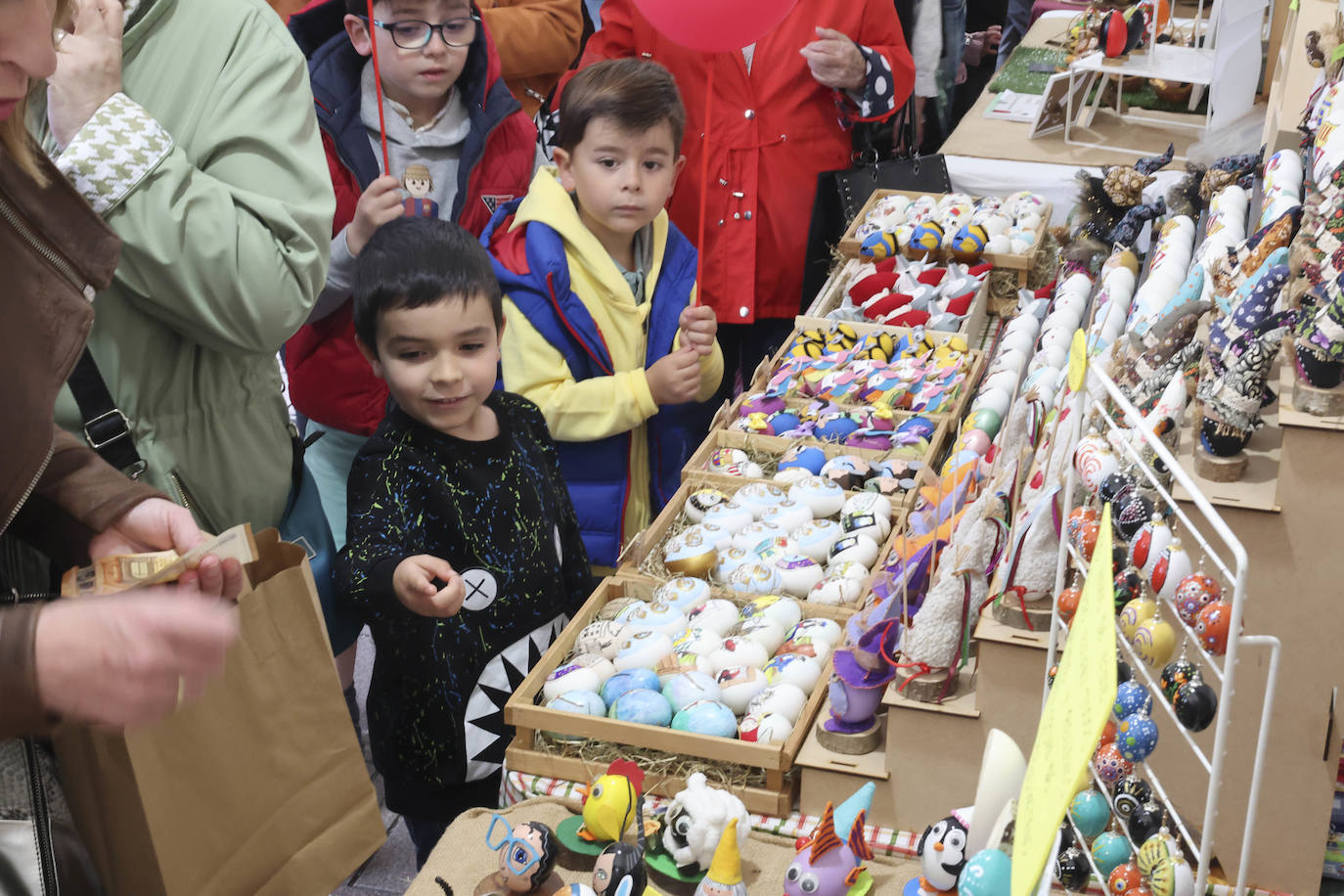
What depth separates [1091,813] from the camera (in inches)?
49.9

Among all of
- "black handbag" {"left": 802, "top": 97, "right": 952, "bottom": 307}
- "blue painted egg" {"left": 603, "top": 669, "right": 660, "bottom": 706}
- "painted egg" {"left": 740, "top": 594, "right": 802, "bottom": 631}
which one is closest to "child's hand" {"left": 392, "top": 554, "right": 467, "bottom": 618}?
"blue painted egg" {"left": 603, "top": 669, "right": 660, "bottom": 706}

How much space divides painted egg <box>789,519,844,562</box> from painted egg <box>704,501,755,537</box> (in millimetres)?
92

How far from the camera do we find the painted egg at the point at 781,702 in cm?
183

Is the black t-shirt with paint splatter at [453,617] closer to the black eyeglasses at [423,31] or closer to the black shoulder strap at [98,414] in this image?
the black shoulder strap at [98,414]

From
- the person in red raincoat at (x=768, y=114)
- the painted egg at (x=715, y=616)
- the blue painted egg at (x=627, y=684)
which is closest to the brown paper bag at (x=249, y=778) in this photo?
the blue painted egg at (x=627, y=684)

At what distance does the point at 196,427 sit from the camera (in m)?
1.74

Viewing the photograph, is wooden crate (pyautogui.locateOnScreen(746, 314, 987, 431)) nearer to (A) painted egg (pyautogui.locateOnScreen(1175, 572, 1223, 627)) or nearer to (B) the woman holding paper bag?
(A) painted egg (pyautogui.locateOnScreen(1175, 572, 1223, 627))

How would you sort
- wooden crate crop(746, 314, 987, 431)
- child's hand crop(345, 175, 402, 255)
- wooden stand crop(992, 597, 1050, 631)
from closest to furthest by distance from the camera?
wooden stand crop(992, 597, 1050, 631) → child's hand crop(345, 175, 402, 255) → wooden crate crop(746, 314, 987, 431)

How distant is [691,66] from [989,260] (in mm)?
939

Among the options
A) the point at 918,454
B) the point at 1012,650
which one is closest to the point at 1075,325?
the point at 918,454

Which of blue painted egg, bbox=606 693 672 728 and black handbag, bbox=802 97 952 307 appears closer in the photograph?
blue painted egg, bbox=606 693 672 728

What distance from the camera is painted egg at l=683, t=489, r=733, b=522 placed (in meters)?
2.47

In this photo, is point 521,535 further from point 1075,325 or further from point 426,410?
point 1075,325

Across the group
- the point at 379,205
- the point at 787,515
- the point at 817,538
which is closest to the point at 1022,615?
the point at 817,538
